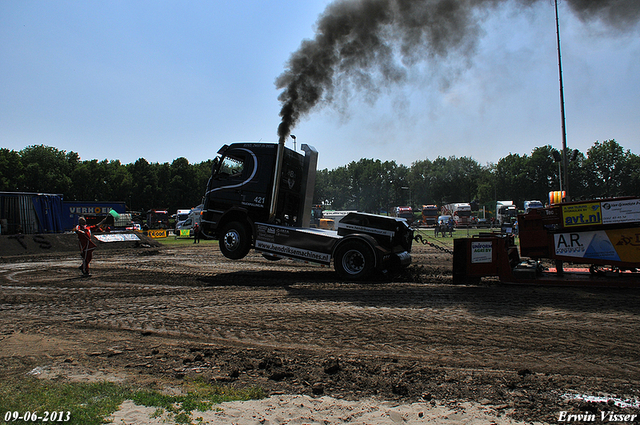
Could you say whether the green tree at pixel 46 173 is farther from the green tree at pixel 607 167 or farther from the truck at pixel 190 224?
the green tree at pixel 607 167

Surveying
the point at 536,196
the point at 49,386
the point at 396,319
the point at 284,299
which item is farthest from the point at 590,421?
the point at 536,196

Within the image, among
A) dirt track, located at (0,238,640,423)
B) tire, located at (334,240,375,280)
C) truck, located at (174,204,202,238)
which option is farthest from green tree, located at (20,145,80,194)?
tire, located at (334,240,375,280)

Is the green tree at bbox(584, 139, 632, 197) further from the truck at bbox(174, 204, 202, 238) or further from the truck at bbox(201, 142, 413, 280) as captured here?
the truck at bbox(201, 142, 413, 280)

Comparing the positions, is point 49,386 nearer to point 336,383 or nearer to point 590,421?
point 336,383

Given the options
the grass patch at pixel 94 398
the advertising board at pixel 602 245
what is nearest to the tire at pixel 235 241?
the grass patch at pixel 94 398

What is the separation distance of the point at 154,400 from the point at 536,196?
334 feet

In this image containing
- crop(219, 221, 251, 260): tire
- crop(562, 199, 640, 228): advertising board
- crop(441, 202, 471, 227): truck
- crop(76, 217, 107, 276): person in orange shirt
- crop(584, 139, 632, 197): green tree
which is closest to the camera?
crop(562, 199, 640, 228): advertising board

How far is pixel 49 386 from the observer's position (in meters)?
4.04

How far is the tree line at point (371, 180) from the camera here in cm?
8031

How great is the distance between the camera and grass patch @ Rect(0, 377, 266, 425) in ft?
11.3

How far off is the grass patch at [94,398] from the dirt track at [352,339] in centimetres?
27

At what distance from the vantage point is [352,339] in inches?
215

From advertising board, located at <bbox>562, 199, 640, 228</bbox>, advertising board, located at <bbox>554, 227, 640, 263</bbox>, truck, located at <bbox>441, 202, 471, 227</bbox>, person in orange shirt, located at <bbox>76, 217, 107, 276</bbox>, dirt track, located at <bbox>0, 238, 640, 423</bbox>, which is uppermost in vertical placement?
truck, located at <bbox>441, 202, 471, 227</bbox>

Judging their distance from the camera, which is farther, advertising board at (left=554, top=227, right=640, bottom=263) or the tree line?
the tree line
